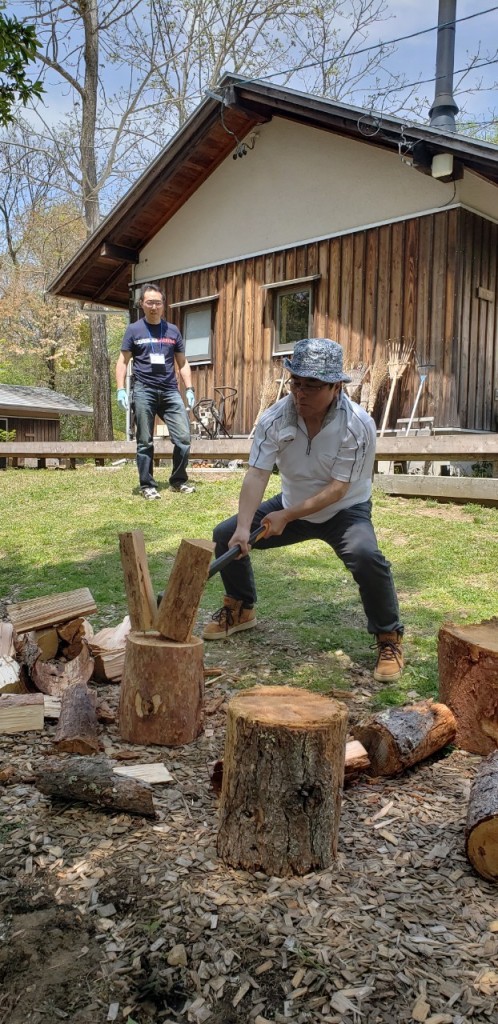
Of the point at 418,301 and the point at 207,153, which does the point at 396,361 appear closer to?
the point at 418,301

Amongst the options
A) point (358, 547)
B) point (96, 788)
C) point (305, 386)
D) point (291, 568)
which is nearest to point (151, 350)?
point (291, 568)

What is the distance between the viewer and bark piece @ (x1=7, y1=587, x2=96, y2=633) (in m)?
3.40

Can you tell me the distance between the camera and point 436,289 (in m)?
9.70

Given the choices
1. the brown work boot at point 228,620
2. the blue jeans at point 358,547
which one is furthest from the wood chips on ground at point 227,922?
the brown work boot at point 228,620

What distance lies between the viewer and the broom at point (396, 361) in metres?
10.1

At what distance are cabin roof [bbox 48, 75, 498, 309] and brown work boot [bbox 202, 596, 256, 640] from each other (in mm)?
6418

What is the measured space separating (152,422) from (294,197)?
5.42 metres

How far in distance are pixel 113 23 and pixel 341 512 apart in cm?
2026

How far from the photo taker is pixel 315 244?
37.0 ft

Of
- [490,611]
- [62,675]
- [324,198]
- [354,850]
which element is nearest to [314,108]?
[324,198]

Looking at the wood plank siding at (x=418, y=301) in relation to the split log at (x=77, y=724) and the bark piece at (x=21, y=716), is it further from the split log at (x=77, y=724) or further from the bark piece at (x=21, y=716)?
the bark piece at (x=21, y=716)

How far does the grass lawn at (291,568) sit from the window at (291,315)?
11.4ft

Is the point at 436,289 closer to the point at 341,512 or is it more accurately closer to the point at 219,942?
the point at 341,512

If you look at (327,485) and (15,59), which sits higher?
(15,59)
